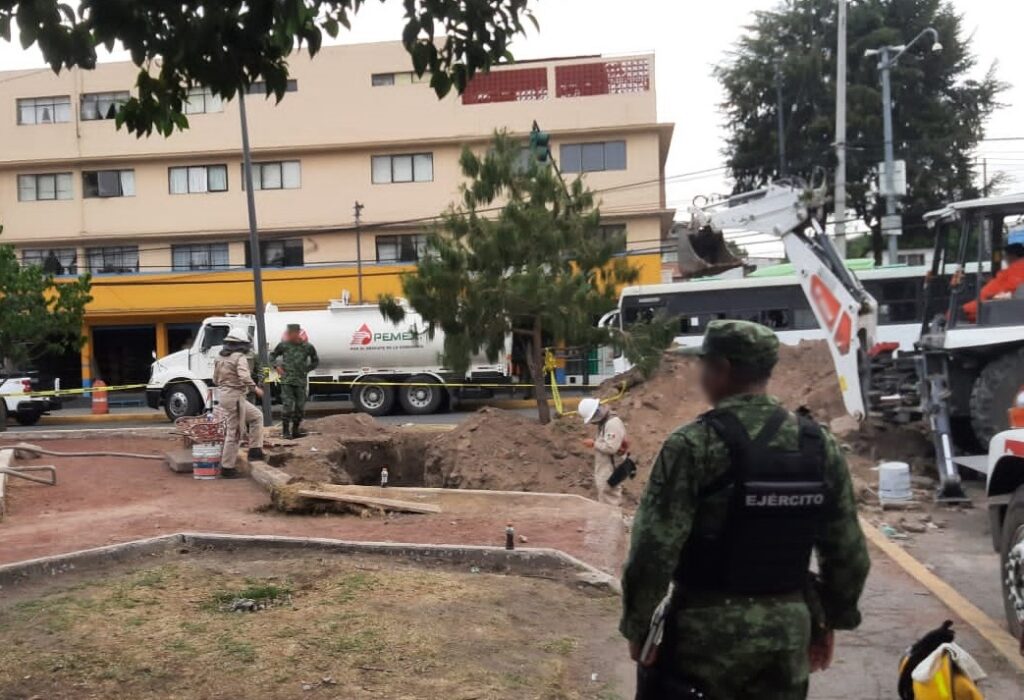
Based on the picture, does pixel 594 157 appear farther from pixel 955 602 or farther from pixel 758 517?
pixel 758 517

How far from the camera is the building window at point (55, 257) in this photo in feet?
116

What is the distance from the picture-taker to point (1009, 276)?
9906 millimetres

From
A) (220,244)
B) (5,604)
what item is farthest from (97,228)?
(5,604)

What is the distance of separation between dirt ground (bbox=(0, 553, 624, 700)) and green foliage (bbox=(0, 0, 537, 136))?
2747 mm

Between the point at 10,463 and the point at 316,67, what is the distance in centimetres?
2506

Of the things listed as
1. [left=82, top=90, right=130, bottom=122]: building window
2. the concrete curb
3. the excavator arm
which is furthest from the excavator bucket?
[left=82, top=90, right=130, bottom=122]: building window

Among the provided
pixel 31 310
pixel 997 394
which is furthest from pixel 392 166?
pixel 997 394

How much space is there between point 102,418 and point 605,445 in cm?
A: 1968

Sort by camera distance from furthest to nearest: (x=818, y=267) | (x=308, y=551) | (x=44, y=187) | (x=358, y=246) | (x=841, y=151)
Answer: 1. (x=44, y=187)
2. (x=358, y=246)
3. (x=841, y=151)
4. (x=818, y=267)
5. (x=308, y=551)

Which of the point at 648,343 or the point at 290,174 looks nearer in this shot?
the point at 648,343

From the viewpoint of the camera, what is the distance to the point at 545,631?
18.2 ft

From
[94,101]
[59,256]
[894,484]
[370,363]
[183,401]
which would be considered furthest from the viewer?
[59,256]

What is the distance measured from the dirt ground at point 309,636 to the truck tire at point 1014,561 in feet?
6.99

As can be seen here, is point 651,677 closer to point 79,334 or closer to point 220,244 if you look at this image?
point 79,334
